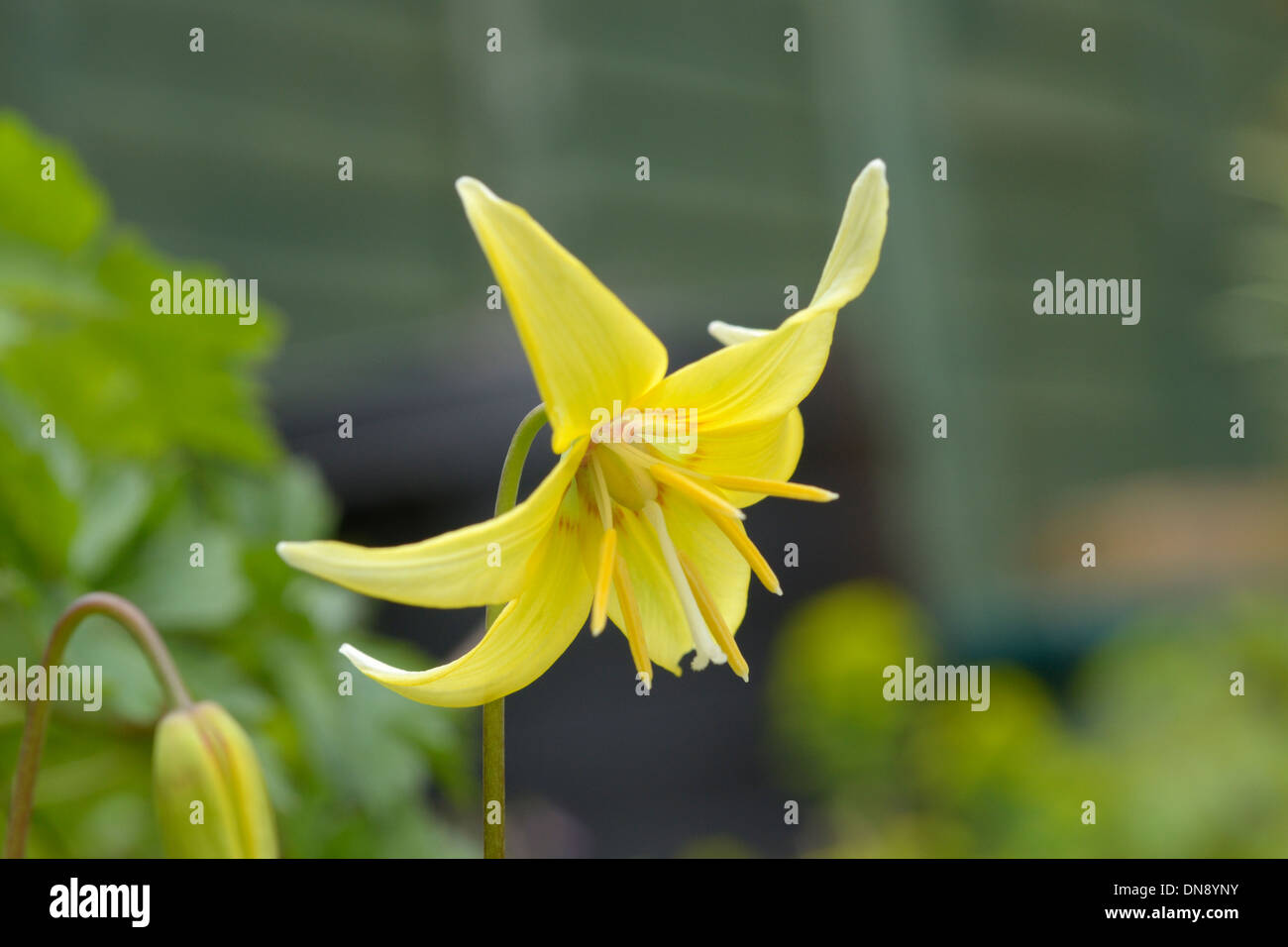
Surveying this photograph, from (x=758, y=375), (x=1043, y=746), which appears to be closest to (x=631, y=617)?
(x=758, y=375)

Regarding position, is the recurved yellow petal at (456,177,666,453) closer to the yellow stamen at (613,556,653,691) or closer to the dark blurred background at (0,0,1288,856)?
the yellow stamen at (613,556,653,691)

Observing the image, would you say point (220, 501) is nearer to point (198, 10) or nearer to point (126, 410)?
point (126, 410)

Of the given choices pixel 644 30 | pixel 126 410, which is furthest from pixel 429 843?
pixel 644 30
